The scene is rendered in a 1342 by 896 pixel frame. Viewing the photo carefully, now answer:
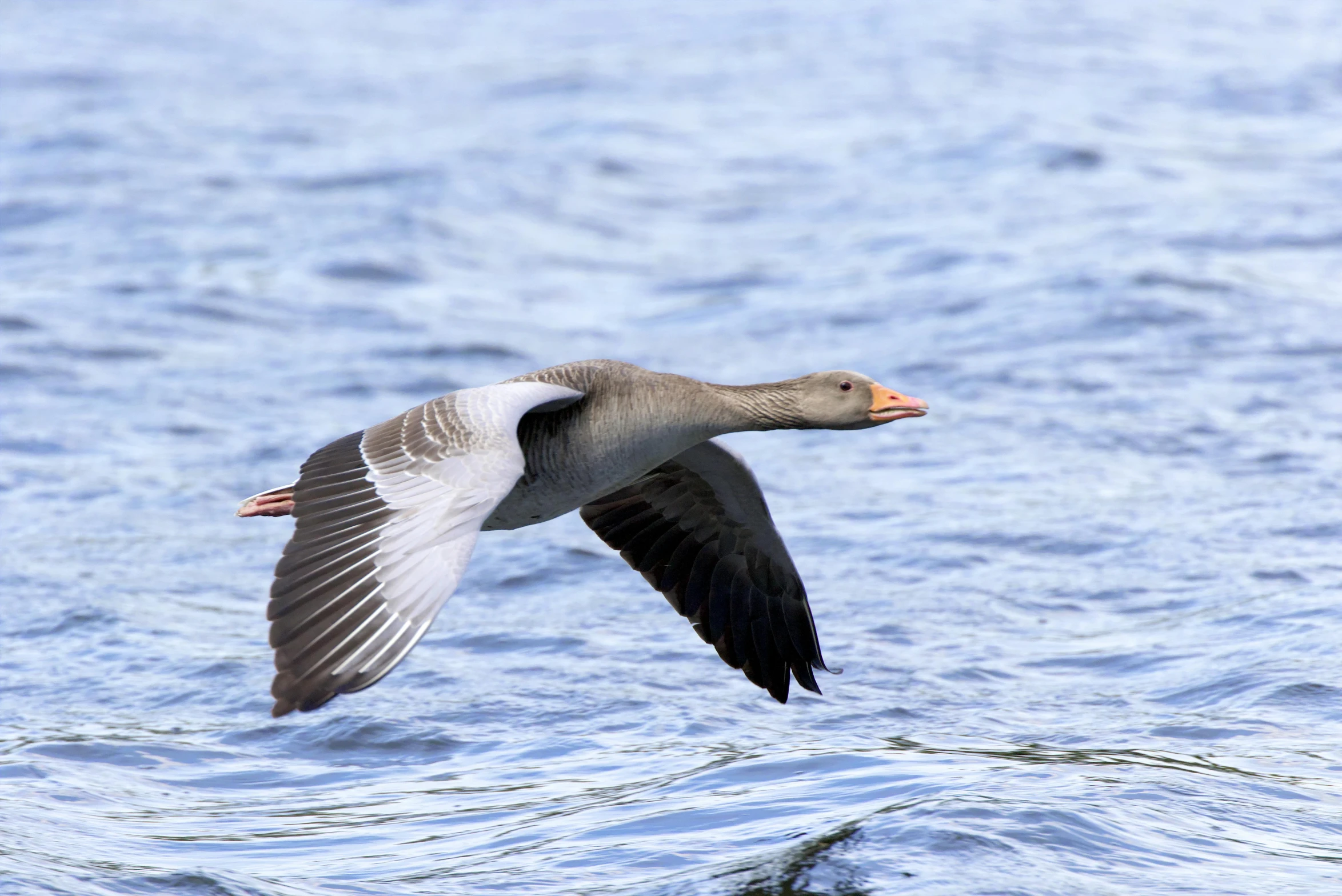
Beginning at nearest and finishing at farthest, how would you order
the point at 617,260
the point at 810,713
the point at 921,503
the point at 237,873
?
the point at 237,873, the point at 810,713, the point at 921,503, the point at 617,260

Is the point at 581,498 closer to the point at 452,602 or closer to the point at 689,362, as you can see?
the point at 452,602

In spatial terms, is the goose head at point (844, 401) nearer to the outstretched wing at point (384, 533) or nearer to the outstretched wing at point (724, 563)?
the outstretched wing at point (724, 563)

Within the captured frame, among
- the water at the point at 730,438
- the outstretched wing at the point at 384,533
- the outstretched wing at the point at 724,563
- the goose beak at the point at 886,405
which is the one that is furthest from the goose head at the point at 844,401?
the water at the point at 730,438

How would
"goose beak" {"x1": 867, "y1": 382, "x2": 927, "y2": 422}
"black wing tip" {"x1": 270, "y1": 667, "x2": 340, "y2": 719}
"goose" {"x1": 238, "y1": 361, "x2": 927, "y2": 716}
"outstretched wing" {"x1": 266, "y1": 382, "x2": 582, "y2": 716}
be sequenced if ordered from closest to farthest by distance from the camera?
"black wing tip" {"x1": 270, "y1": 667, "x2": 340, "y2": 719} → "outstretched wing" {"x1": 266, "y1": 382, "x2": 582, "y2": 716} → "goose" {"x1": 238, "y1": 361, "x2": 927, "y2": 716} → "goose beak" {"x1": 867, "y1": 382, "x2": 927, "y2": 422}

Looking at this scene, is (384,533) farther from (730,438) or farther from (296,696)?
(730,438)

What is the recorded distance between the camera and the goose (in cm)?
589

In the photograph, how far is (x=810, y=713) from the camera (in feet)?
29.9

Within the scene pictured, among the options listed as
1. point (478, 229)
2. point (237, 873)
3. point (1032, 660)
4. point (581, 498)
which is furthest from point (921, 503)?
point (478, 229)

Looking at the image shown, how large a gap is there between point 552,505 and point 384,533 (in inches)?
48.8

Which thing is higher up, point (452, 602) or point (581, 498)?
point (581, 498)

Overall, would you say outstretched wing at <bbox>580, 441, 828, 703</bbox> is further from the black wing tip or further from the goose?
the black wing tip

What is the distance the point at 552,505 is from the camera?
7410mm

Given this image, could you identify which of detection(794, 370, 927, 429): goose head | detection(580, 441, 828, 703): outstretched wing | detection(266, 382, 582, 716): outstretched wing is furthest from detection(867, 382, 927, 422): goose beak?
detection(266, 382, 582, 716): outstretched wing

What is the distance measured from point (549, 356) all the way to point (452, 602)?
4717mm
